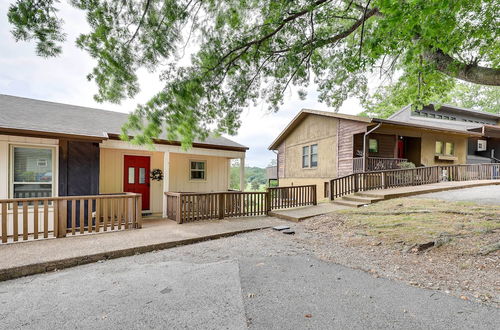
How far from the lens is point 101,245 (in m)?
4.83

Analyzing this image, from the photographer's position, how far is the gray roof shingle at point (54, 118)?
20.2 feet

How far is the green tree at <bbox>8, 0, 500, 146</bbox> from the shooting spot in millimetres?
4164

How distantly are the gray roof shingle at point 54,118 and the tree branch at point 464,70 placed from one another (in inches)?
304

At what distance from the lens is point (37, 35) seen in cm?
367

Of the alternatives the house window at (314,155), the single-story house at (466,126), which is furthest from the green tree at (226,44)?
the single-story house at (466,126)

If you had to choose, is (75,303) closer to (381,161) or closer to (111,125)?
(111,125)

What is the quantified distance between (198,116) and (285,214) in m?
4.46

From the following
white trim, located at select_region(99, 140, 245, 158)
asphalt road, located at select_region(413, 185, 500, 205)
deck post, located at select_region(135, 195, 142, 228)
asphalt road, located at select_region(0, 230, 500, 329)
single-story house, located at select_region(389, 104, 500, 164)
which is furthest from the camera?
single-story house, located at select_region(389, 104, 500, 164)

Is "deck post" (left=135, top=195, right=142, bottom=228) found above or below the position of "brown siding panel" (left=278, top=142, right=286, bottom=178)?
below

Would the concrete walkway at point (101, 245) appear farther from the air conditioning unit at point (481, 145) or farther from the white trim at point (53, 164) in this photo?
the air conditioning unit at point (481, 145)

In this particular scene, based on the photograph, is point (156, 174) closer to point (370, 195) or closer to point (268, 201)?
point (268, 201)

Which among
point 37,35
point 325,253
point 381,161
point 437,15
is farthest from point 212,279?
point 381,161

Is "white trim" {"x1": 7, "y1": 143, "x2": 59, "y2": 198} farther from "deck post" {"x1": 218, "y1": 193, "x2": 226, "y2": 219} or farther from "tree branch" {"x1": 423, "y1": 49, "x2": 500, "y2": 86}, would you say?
"tree branch" {"x1": 423, "y1": 49, "x2": 500, "y2": 86}

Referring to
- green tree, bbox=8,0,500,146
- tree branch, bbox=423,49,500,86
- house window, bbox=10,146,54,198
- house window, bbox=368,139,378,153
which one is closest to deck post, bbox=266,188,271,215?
green tree, bbox=8,0,500,146
